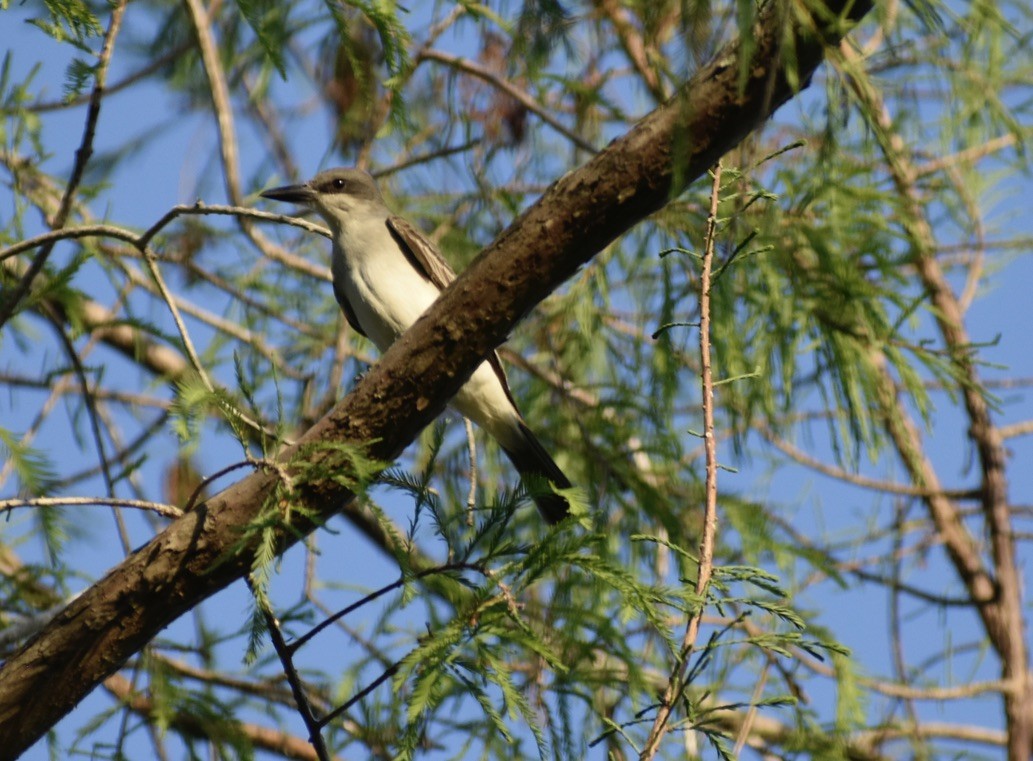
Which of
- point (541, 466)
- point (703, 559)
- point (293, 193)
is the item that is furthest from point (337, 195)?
point (703, 559)

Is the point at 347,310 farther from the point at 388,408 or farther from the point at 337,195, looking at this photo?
the point at 388,408

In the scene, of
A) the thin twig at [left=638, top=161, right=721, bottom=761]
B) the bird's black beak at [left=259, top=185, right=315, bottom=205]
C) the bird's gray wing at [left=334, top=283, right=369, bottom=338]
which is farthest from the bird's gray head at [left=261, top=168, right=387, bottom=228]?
the thin twig at [left=638, top=161, right=721, bottom=761]

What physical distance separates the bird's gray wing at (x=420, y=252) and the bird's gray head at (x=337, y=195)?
17 cm

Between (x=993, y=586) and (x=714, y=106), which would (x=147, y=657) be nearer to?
(x=714, y=106)

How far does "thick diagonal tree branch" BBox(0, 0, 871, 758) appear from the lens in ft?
9.64

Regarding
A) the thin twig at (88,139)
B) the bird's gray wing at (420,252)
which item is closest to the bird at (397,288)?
the bird's gray wing at (420,252)

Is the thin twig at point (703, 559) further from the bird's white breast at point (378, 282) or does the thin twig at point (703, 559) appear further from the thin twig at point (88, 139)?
the bird's white breast at point (378, 282)

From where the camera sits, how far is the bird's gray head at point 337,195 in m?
5.46

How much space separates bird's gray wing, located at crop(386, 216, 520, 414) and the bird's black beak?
19.7 inches

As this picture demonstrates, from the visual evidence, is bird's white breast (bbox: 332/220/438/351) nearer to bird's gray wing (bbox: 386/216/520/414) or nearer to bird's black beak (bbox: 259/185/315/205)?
bird's gray wing (bbox: 386/216/520/414)

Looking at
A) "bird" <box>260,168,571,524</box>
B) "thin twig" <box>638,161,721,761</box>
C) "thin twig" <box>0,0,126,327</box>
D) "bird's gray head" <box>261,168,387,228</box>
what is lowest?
"thin twig" <box>638,161,721,761</box>

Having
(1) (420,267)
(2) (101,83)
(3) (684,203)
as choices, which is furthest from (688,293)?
(2) (101,83)

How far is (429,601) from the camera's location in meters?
4.54

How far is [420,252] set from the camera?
5.26m
